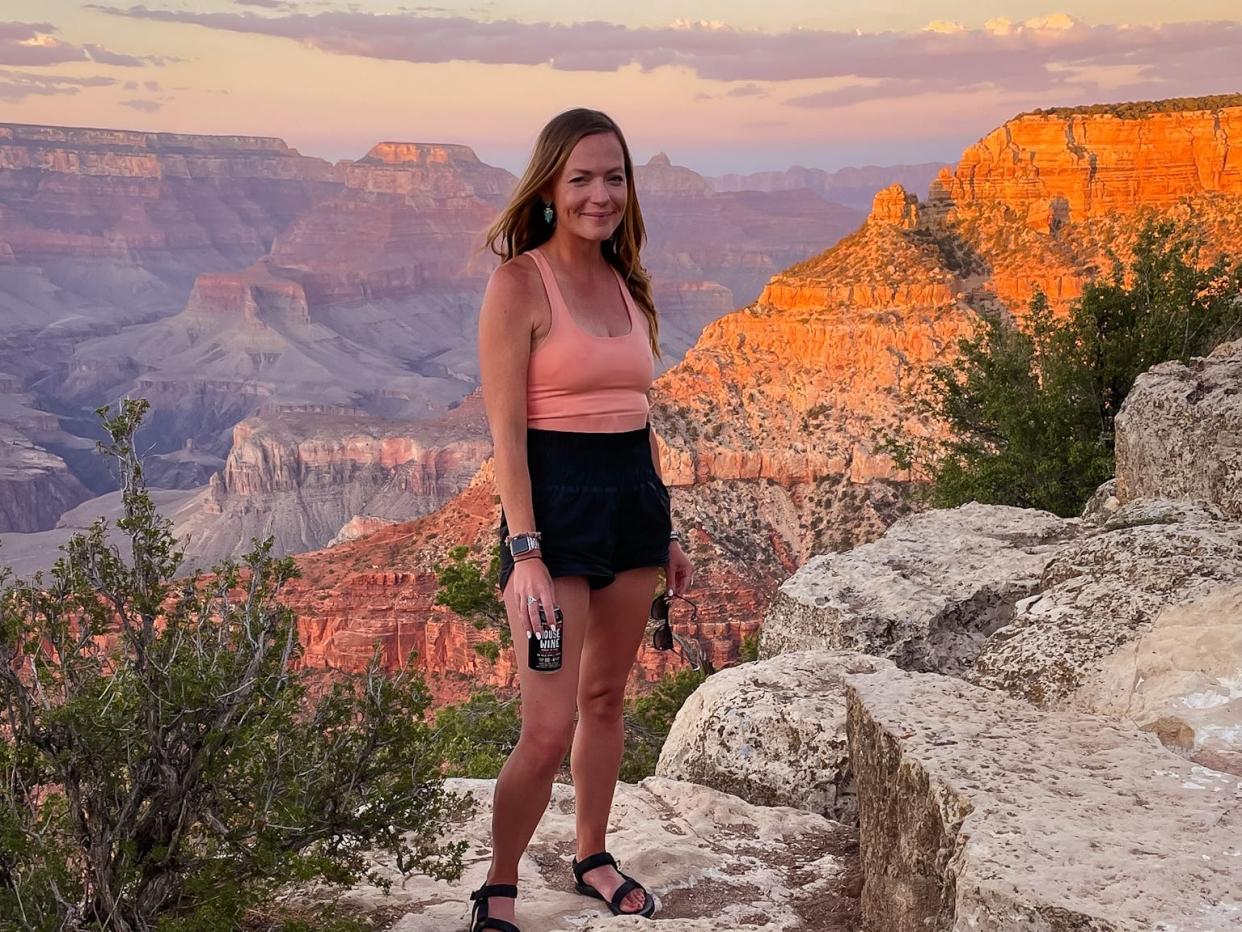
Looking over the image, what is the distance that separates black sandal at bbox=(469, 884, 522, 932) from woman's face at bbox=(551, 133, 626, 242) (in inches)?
81.7

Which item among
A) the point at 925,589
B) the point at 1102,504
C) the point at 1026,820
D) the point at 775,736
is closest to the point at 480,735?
the point at 1102,504

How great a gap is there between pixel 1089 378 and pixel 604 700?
1229cm

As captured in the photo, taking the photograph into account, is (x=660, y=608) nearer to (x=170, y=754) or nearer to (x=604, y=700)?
(x=604, y=700)

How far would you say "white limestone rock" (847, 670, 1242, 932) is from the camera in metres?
2.88

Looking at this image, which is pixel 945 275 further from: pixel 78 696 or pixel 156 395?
pixel 156 395

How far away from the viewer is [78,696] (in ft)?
12.1

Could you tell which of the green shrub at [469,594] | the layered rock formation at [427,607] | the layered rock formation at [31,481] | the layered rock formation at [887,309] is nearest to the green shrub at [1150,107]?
the layered rock formation at [887,309]

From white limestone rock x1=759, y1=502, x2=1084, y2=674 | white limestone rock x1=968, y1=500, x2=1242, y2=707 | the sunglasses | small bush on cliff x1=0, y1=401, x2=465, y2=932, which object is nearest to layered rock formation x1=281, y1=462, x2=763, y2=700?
white limestone rock x1=759, y1=502, x2=1084, y2=674

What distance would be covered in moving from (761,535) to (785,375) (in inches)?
391

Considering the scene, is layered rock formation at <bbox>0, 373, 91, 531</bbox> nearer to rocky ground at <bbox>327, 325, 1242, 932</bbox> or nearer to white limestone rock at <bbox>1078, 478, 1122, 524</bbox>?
white limestone rock at <bbox>1078, 478, 1122, 524</bbox>

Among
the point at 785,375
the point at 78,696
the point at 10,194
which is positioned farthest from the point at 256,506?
the point at 78,696

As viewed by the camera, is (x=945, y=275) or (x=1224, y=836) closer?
(x=1224, y=836)

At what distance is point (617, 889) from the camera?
415 centimetres

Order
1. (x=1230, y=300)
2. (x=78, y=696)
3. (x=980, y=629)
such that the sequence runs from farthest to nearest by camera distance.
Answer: (x=1230, y=300) < (x=980, y=629) < (x=78, y=696)
